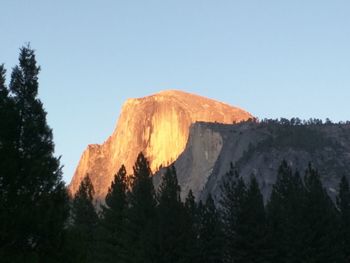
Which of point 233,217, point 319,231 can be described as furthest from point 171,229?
Result: point 319,231

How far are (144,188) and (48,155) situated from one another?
27690 millimetres

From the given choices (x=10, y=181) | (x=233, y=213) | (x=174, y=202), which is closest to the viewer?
(x=10, y=181)

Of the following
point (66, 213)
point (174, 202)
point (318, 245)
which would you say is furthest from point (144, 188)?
point (66, 213)

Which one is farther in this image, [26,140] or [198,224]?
[198,224]

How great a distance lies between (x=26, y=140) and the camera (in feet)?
54.3

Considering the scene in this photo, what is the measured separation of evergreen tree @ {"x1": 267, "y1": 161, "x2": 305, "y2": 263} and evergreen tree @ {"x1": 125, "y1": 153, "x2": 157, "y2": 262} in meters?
9.76

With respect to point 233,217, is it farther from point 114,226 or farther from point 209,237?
point 114,226

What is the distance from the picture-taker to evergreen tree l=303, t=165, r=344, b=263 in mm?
43656

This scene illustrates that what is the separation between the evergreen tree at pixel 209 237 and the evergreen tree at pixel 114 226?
6157 mm

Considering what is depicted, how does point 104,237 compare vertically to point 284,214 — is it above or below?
below

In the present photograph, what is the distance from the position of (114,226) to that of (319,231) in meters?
16.5

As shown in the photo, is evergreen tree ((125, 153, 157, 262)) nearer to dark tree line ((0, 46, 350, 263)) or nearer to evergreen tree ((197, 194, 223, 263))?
dark tree line ((0, 46, 350, 263))

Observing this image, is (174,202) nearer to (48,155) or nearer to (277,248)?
A: (277,248)


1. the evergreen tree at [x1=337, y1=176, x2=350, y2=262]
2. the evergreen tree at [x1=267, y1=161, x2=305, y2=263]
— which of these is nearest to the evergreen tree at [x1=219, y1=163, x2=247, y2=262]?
A: the evergreen tree at [x1=267, y1=161, x2=305, y2=263]
